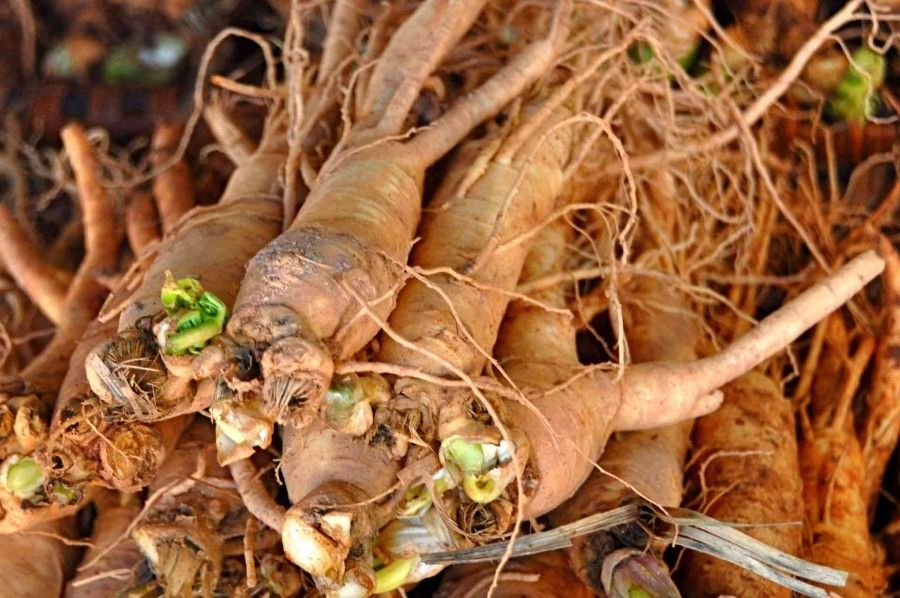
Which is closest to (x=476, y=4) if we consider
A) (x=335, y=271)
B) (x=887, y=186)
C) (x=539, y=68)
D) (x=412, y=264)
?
(x=539, y=68)

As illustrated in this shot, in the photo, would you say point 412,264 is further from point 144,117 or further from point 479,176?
point 144,117

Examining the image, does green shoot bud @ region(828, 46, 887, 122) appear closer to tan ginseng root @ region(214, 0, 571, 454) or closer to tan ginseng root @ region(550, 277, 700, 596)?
tan ginseng root @ region(550, 277, 700, 596)

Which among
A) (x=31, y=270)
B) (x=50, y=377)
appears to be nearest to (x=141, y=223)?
(x=31, y=270)

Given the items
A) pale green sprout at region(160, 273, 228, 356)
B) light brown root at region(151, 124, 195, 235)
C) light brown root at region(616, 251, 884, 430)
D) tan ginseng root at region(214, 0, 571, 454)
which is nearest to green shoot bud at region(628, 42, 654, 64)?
tan ginseng root at region(214, 0, 571, 454)

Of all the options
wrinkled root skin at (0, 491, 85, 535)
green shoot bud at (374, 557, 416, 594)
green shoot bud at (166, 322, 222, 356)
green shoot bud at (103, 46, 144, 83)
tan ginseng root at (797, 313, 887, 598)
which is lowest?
tan ginseng root at (797, 313, 887, 598)

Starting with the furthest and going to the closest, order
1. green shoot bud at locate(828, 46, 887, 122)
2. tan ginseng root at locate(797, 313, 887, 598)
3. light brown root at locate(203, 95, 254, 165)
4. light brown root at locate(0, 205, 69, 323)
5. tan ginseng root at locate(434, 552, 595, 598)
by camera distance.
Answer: green shoot bud at locate(828, 46, 887, 122) → light brown root at locate(203, 95, 254, 165) → light brown root at locate(0, 205, 69, 323) → tan ginseng root at locate(797, 313, 887, 598) → tan ginseng root at locate(434, 552, 595, 598)

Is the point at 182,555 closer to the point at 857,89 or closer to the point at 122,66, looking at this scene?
the point at 122,66

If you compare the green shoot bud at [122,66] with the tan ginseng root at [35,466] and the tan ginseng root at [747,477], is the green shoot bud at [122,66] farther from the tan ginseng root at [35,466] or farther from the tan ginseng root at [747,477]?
the tan ginseng root at [747,477]
